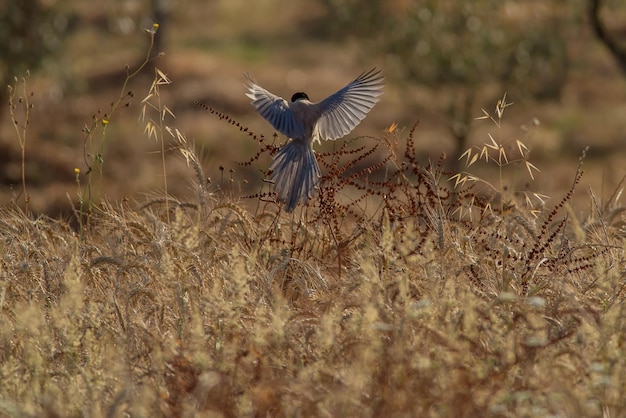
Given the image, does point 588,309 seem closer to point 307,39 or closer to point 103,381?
point 103,381

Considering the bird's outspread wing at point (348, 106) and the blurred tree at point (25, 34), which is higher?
the bird's outspread wing at point (348, 106)

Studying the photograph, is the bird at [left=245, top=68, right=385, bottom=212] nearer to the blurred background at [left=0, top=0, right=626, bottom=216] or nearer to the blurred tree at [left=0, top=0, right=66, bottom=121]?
the blurred background at [left=0, top=0, right=626, bottom=216]

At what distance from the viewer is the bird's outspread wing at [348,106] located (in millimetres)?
5098

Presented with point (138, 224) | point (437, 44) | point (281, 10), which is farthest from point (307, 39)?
point (138, 224)

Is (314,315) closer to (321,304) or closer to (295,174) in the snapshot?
(321,304)

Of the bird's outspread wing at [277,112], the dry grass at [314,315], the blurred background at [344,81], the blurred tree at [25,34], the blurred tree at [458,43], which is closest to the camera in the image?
the dry grass at [314,315]

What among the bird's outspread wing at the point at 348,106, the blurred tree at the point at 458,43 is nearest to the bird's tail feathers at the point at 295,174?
the bird's outspread wing at the point at 348,106

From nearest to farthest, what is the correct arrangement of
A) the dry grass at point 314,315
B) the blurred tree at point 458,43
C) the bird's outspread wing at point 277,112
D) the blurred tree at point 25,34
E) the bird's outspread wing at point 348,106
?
the dry grass at point 314,315
the bird's outspread wing at point 277,112
the bird's outspread wing at point 348,106
the blurred tree at point 458,43
the blurred tree at point 25,34

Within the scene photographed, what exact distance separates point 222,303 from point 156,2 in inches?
915

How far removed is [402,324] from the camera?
347 centimetres

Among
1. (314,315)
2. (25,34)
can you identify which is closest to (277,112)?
(314,315)

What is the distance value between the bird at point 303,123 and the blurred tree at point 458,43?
46.1 feet

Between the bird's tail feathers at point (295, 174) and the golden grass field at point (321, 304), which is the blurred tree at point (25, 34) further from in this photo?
the bird's tail feathers at point (295, 174)

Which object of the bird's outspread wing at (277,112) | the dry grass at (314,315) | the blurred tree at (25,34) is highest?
the bird's outspread wing at (277,112)
